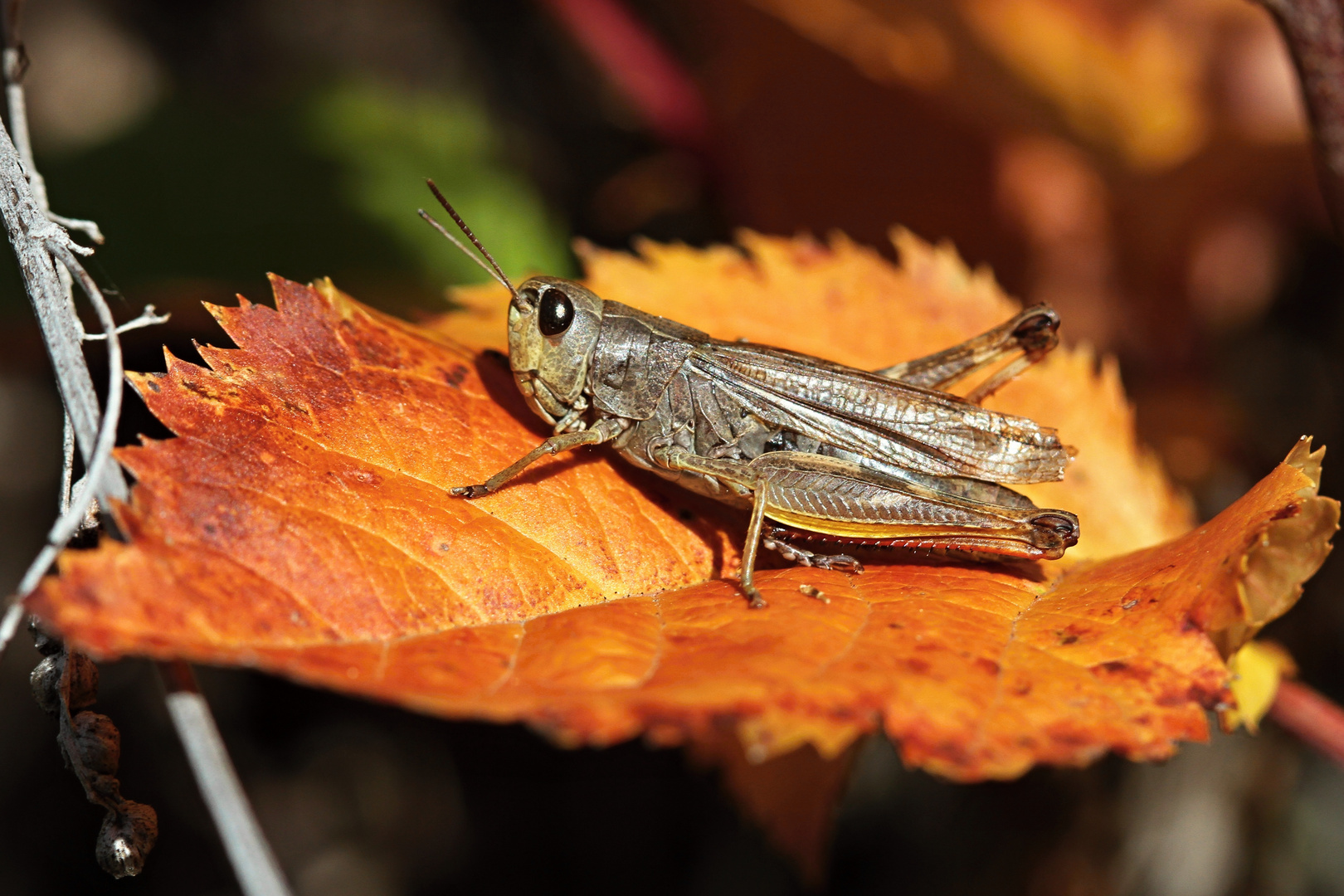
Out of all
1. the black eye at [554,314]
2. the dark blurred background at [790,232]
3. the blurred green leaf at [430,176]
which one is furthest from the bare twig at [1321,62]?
the blurred green leaf at [430,176]

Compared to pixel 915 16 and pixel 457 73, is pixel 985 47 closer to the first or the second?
pixel 915 16

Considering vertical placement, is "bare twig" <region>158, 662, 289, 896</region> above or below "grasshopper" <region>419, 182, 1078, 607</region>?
below

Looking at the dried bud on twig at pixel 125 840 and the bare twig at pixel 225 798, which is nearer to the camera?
the bare twig at pixel 225 798

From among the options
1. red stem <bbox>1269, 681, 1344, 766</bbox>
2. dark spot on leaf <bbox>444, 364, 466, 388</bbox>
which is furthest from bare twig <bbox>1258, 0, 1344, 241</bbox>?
dark spot on leaf <bbox>444, 364, 466, 388</bbox>

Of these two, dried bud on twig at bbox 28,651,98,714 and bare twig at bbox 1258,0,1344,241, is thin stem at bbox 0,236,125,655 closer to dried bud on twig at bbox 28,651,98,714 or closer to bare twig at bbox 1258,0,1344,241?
dried bud on twig at bbox 28,651,98,714

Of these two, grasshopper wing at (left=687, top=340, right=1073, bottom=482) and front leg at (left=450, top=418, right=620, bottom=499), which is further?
grasshopper wing at (left=687, top=340, right=1073, bottom=482)

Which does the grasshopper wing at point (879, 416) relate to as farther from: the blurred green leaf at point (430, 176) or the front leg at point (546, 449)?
the blurred green leaf at point (430, 176)
